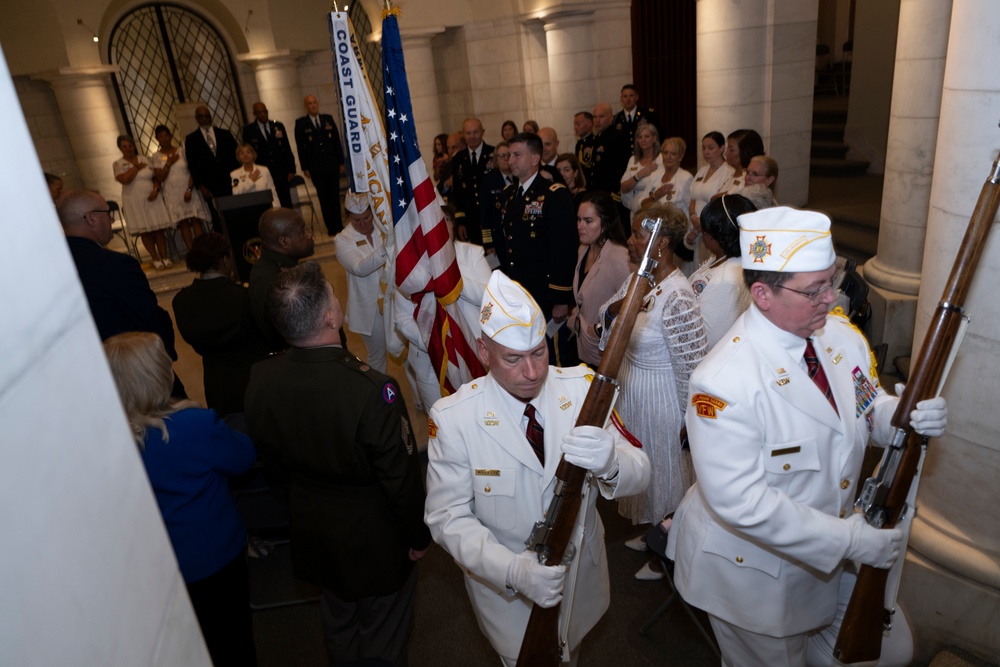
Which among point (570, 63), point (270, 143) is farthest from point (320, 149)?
point (570, 63)

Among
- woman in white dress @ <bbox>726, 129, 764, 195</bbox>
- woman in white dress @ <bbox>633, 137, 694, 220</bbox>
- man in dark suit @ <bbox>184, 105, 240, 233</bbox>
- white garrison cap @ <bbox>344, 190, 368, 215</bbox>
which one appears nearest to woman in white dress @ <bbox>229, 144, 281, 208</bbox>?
man in dark suit @ <bbox>184, 105, 240, 233</bbox>

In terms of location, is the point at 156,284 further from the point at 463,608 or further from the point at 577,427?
the point at 577,427

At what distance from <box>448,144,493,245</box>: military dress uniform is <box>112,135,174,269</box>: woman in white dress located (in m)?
3.94

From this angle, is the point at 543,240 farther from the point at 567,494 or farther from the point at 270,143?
the point at 270,143

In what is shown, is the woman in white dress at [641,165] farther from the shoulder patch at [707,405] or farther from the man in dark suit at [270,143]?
the man in dark suit at [270,143]

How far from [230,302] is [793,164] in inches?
230

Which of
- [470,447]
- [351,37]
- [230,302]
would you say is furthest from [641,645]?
[351,37]

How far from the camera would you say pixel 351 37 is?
13.3 feet

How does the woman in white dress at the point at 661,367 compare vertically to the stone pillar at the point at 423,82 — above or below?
below

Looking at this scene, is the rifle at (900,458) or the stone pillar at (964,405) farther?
the stone pillar at (964,405)

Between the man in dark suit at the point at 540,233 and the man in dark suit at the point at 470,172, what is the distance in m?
2.17

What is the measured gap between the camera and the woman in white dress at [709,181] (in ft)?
18.2

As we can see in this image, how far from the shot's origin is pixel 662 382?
3.22m

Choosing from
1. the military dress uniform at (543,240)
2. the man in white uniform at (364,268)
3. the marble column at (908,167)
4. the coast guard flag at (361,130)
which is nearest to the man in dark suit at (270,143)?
the man in white uniform at (364,268)
